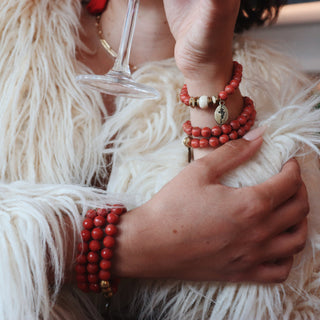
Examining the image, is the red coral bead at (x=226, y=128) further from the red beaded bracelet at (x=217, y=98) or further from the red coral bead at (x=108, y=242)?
the red coral bead at (x=108, y=242)

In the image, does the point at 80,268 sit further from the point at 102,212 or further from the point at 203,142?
the point at 203,142

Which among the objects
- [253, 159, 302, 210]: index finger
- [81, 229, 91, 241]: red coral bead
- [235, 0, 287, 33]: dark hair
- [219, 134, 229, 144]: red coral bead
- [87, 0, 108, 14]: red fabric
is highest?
[235, 0, 287, 33]: dark hair

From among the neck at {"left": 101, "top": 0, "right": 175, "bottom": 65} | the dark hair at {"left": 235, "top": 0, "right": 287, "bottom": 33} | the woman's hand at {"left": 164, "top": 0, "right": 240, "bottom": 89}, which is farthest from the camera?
the dark hair at {"left": 235, "top": 0, "right": 287, "bottom": 33}

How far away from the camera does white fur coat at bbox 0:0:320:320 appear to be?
21.5 inches

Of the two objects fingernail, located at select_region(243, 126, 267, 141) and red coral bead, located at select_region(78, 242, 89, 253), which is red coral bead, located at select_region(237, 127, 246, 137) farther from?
red coral bead, located at select_region(78, 242, 89, 253)

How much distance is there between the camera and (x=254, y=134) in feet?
2.10

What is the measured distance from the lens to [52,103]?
2.46 ft

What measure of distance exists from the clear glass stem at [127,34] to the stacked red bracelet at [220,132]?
0.16 m

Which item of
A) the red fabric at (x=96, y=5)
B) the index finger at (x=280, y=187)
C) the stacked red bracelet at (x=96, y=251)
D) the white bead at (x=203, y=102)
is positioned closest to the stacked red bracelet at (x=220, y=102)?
the white bead at (x=203, y=102)

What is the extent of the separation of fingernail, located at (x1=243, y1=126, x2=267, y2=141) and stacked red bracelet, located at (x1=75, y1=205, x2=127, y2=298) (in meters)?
0.26

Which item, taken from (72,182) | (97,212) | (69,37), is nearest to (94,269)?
(97,212)

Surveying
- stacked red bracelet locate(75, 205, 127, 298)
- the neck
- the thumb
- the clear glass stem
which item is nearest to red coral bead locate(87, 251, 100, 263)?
stacked red bracelet locate(75, 205, 127, 298)

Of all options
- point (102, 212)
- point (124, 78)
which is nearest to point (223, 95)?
point (124, 78)

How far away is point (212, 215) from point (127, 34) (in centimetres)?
33
